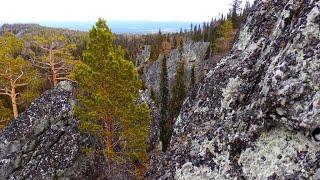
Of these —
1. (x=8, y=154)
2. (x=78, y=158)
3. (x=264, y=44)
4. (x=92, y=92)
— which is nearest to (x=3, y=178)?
(x=8, y=154)

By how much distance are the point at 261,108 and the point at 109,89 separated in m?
14.9

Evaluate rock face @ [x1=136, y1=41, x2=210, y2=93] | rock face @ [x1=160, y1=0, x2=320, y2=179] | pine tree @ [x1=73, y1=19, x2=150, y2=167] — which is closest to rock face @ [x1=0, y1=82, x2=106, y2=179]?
pine tree @ [x1=73, y1=19, x2=150, y2=167]

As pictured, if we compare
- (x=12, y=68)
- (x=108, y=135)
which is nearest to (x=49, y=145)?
(x=108, y=135)

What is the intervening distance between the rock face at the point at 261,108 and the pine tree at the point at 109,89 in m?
10.7

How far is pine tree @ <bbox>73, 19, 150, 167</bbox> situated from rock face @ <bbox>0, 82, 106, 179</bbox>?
322 cm

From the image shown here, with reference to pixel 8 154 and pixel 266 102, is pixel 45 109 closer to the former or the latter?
pixel 8 154

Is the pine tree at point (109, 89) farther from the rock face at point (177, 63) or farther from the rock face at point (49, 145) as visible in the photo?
the rock face at point (177, 63)

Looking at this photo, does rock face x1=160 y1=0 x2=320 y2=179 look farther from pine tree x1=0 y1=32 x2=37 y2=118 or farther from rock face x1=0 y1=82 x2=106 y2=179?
pine tree x1=0 y1=32 x2=37 y2=118

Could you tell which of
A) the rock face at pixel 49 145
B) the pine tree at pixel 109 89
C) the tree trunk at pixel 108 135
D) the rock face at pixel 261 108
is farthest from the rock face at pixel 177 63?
the rock face at pixel 261 108

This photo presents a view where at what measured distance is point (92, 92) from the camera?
72.5 feet

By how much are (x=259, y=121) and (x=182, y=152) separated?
2.67 meters

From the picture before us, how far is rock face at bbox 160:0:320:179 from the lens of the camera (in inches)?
285

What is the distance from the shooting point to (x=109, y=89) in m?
21.9

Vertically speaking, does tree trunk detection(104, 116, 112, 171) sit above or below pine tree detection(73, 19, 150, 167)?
below
